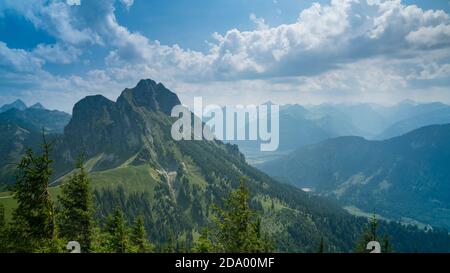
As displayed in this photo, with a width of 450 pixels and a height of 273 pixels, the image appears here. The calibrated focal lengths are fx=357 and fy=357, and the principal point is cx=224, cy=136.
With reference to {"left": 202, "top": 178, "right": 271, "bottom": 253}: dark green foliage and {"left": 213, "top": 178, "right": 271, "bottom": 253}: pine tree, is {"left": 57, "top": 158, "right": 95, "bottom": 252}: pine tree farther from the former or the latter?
{"left": 213, "top": 178, "right": 271, "bottom": 253}: pine tree

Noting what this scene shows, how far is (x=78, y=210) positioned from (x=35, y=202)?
7.43m

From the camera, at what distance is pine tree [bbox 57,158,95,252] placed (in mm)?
38344

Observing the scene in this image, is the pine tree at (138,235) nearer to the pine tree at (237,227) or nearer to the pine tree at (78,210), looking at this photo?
the pine tree at (78,210)

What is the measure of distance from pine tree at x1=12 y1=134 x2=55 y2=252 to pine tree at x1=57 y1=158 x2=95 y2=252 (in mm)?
6395

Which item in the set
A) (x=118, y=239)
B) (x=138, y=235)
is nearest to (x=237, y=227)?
(x=118, y=239)

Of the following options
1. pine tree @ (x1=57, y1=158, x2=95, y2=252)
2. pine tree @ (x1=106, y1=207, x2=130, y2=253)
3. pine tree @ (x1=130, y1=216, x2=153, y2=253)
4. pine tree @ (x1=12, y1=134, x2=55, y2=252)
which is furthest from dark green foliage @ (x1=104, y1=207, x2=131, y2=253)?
pine tree @ (x1=12, y1=134, x2=55, y2=252)

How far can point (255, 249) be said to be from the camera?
36.3 metres

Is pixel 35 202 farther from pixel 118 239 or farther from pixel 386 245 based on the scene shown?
pixel 386 245

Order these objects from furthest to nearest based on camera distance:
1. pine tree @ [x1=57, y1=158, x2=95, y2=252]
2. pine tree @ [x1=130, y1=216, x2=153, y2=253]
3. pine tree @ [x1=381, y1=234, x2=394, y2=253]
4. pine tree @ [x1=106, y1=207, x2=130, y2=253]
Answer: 1. pine tree @ [x1=130, y1=216, x2=153, y2=253]
2. pine tree @ [x1=381, y1=234, x2=394, y2=253]
3. pine tree @ [x1=106, y1=207, x2=130, y2=253]
4. pine tree @ [x1=57, y1=158, x2=95, y2=252]

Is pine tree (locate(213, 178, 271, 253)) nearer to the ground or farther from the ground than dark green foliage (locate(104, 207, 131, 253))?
farther from the ground
